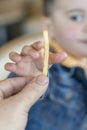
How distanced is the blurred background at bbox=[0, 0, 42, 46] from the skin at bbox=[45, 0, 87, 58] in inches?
37.2

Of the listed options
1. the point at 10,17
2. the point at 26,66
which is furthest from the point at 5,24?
the point at 26,66

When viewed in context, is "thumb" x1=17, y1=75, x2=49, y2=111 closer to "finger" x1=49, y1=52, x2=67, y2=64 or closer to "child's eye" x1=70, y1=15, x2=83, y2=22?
"finger" x1=49, y1=52, x2=67, y2=64

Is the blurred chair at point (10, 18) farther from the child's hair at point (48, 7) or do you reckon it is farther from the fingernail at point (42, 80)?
the fingernail at point (42, 80)

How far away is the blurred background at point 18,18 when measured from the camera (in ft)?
6.59

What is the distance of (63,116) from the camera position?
2.70 ft

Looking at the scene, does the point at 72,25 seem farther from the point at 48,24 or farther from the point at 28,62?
the point at 28,62

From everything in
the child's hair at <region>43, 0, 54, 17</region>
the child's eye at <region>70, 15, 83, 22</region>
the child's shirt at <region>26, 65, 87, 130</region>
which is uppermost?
the child's hair at <region>43, 0, 54, 17</region>

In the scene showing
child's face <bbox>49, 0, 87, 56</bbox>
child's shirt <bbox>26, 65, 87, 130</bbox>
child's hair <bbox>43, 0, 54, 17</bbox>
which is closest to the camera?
child's shirt <bbox>26, 65, 87, 130</bbox>

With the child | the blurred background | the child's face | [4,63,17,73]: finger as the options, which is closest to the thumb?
[4,63,17,73]: finger

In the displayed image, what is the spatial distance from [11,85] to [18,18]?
155 centimetres

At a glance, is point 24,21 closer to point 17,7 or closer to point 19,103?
point 17,7

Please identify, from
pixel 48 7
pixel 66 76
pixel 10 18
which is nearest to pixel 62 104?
pixel 66 76

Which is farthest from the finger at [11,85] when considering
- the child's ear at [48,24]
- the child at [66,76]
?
the child's ear at [48,24]

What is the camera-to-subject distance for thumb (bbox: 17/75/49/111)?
49 centimetres
